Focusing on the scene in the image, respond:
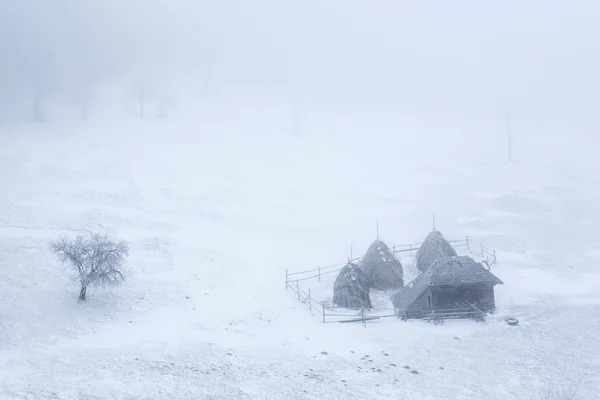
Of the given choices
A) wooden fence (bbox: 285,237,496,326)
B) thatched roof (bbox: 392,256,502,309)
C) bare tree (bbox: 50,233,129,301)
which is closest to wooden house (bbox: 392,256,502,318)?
thatched roof (bbox: 392,256,502,309)

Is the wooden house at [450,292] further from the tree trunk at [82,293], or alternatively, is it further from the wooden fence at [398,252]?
the tree trunk at [82,293]

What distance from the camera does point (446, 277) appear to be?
3194 centimetres

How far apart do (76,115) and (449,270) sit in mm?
74524

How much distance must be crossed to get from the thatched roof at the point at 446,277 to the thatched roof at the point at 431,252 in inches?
214

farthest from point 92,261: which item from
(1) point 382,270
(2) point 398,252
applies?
(2) point 398,252

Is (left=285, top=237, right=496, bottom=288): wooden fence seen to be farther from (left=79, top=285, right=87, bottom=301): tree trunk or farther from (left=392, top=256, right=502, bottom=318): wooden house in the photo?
(left=79, top=285, right=87, bottom=301): tree trunk

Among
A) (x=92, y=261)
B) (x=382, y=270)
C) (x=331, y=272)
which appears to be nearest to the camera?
(x=92, y=261)

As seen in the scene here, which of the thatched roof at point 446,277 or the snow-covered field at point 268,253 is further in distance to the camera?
the thatched roof at point 446,277

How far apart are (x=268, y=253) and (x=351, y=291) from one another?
40.0 ft

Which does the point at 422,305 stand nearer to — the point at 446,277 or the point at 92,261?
the point at 446,277

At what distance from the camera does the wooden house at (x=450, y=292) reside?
31.4 metres

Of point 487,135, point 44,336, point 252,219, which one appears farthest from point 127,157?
point 487,135

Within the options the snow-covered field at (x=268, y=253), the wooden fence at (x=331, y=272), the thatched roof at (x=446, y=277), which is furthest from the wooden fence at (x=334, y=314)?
the thatched roof at (x=446, y=277)

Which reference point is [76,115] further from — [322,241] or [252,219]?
[322,241]
